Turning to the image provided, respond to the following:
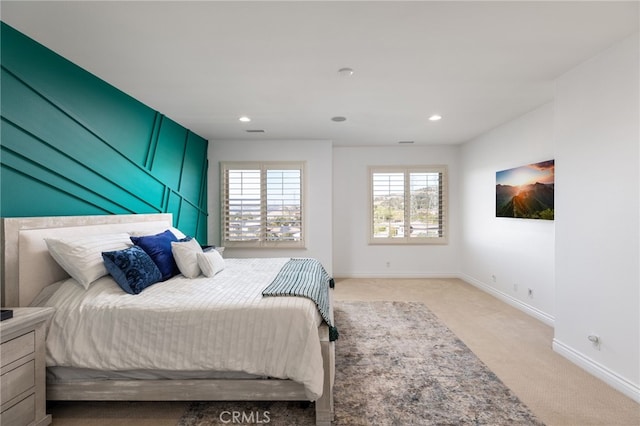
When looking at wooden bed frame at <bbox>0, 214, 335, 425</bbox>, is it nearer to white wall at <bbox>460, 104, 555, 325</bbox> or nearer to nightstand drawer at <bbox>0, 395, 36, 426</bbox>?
nightstand drawer at <bbox>0, 395, 36, 426</bbox>

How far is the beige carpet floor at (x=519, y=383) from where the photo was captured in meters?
1.96

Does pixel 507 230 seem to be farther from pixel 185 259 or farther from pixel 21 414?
pixel 21 414

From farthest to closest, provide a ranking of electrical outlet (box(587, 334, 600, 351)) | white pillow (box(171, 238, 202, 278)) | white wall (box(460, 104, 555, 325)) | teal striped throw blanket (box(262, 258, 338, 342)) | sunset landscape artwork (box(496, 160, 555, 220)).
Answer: white wall (box(460, 104, 555, 325)), sunset landscape artwork (box(496, 160, 555, 220)), white pillow (box(171, 238, 202, 278)), electrical outlet (box(587, 334, 600, 351)), teal striped throw blanket (box(262, 258, 338, 342))

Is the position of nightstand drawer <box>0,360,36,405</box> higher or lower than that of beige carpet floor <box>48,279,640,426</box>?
higher

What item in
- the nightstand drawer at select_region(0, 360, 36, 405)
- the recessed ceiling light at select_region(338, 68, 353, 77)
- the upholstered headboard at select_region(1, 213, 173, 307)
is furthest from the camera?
the recessed ceiling light at select_region(338, 68, 353, 77)

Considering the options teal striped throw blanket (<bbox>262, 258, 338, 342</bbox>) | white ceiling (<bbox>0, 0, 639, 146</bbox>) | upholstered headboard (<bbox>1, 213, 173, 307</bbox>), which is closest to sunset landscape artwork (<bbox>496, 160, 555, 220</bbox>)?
white ceiling (<bbox>0, 0, 639, 146</bbox>)

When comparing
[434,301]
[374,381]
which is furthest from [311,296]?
[434,301]

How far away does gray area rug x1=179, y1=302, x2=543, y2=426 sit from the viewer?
1951mm

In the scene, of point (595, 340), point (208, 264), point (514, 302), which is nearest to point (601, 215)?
point (595, 340)

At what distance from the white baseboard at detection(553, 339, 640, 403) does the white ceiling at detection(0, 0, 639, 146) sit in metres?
2.42

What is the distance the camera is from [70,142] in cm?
250

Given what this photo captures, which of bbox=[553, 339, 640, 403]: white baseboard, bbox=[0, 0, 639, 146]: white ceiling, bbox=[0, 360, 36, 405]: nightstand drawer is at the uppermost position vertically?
bbox=[0, 0, 639, 146]: white ceiling

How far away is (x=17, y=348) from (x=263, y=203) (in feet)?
12.3

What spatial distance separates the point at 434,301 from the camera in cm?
437
